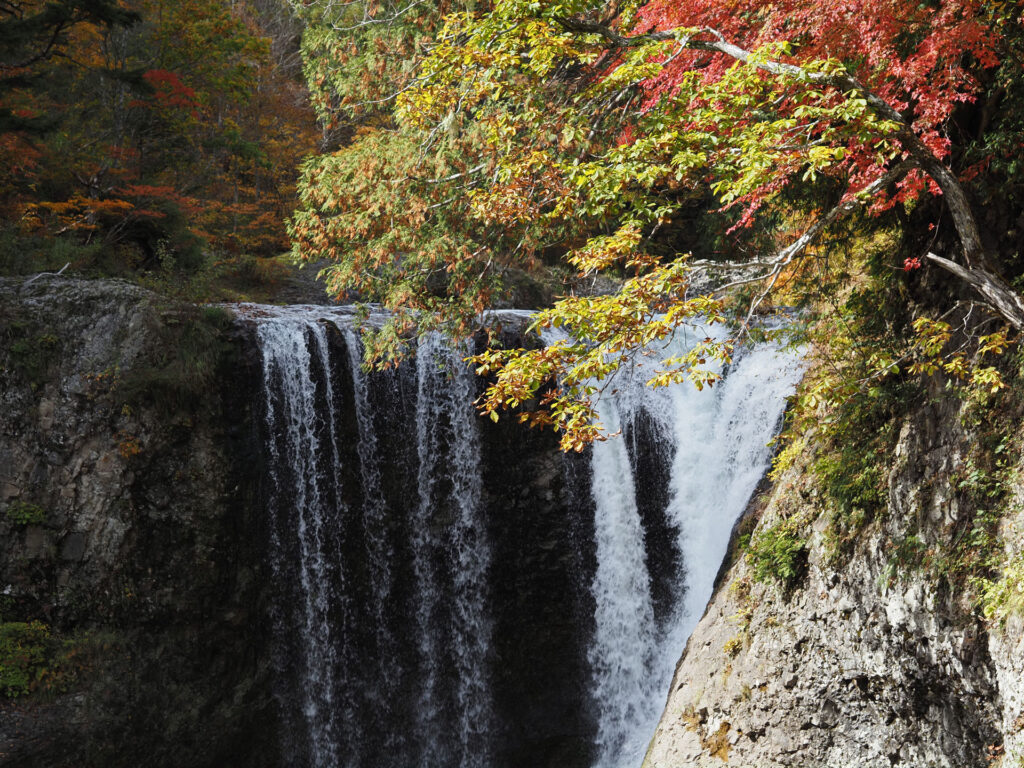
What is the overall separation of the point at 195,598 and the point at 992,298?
1033 cm

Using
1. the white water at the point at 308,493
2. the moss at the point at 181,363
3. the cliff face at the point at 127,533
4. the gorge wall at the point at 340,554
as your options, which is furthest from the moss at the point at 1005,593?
the moss at the point at 181,363

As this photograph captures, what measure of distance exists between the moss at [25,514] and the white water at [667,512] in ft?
26.9

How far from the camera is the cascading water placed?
11492 mm

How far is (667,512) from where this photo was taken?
12414 mm

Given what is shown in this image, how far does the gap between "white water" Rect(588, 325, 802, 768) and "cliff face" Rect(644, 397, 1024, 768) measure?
10.9 ft

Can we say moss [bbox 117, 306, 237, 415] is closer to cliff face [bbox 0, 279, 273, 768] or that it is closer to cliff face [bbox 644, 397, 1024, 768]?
cliff face [bbox 0, 279, 273, 768]

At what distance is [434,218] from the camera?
337 inches

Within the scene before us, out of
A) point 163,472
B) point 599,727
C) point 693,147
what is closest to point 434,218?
point 693,147

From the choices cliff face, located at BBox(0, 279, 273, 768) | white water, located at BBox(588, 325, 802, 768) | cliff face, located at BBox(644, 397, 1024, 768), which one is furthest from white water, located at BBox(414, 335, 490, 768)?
cliff face, located at BBox(644, 397, 1024, 768)

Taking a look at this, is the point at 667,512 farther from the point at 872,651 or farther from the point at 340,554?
the point at 872,651

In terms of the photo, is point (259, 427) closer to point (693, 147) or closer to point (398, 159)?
point (398, 159)

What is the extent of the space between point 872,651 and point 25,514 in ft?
33.8

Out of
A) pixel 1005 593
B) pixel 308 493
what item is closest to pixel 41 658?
pixel 308 493

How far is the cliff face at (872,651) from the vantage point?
5.43 m
